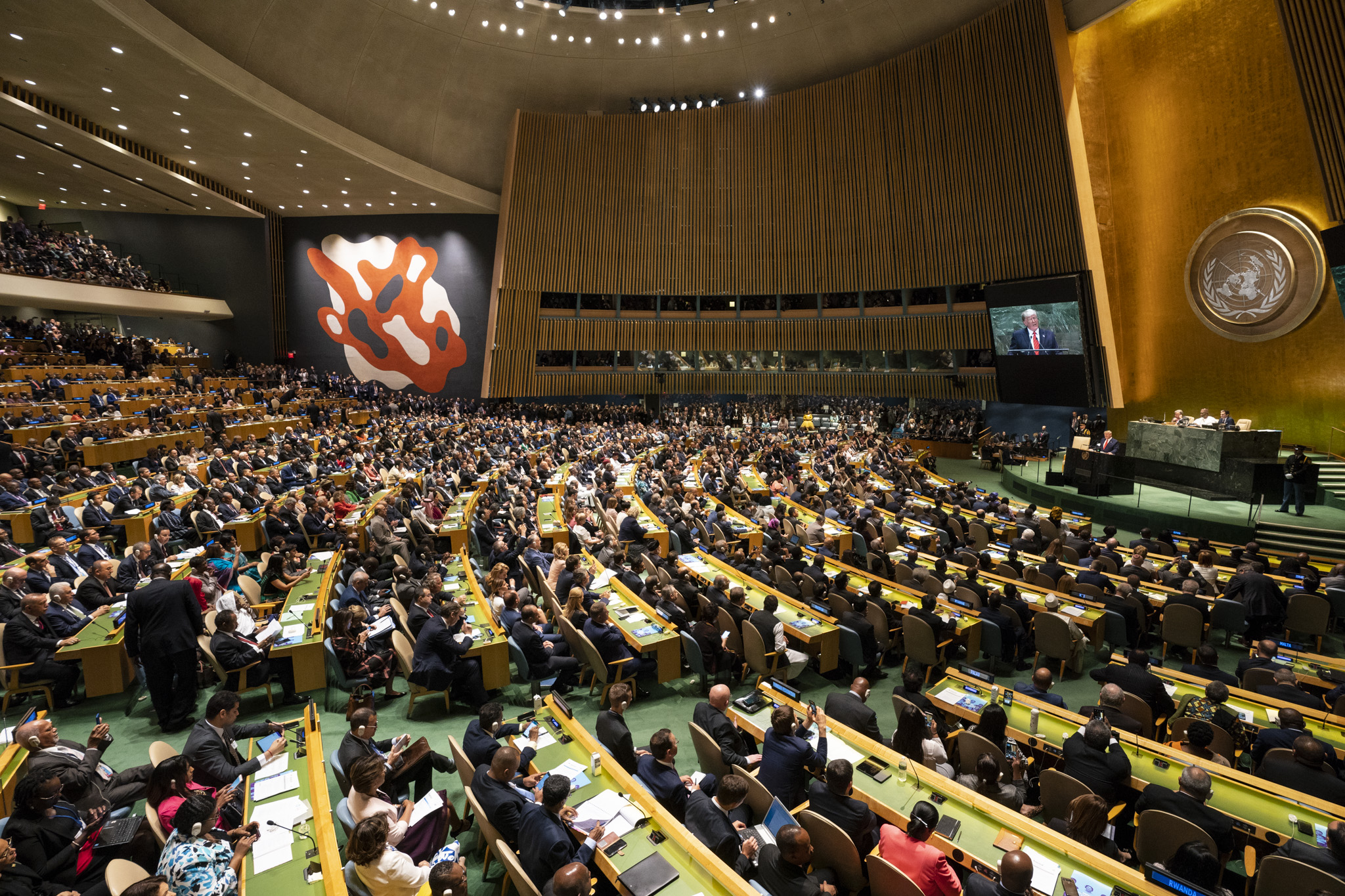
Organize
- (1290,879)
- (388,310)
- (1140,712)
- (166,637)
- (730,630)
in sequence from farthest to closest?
(388,310), (730,630), (166,637), (1140,712), (1290,879)

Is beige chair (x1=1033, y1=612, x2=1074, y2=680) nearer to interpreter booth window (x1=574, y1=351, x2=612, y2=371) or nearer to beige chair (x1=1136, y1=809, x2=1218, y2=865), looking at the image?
beige chair (x1=1136, y1=809, x2=1218, y2=865)

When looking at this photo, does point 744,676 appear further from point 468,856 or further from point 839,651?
point 468,856

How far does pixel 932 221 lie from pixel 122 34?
24.1 meters

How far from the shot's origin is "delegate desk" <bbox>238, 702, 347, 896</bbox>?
3.03 meters

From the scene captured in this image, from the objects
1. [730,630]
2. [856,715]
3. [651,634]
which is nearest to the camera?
[856,715]

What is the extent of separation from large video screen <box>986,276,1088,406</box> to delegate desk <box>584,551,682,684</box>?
17299 mm

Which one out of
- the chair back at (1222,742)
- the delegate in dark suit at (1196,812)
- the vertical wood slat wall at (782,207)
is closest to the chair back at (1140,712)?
the chair back at (1222,742)

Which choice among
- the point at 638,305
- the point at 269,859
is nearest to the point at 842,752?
the point at 269,859

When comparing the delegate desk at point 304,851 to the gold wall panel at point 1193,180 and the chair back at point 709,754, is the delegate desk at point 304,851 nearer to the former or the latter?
the chair back at point 709,754

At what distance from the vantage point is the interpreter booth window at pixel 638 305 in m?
29.6

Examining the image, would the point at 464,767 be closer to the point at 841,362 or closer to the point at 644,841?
the point at 644,841

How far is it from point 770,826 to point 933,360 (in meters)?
24.5

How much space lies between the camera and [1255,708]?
16.4 feet

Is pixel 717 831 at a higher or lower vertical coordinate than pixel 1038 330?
lower
